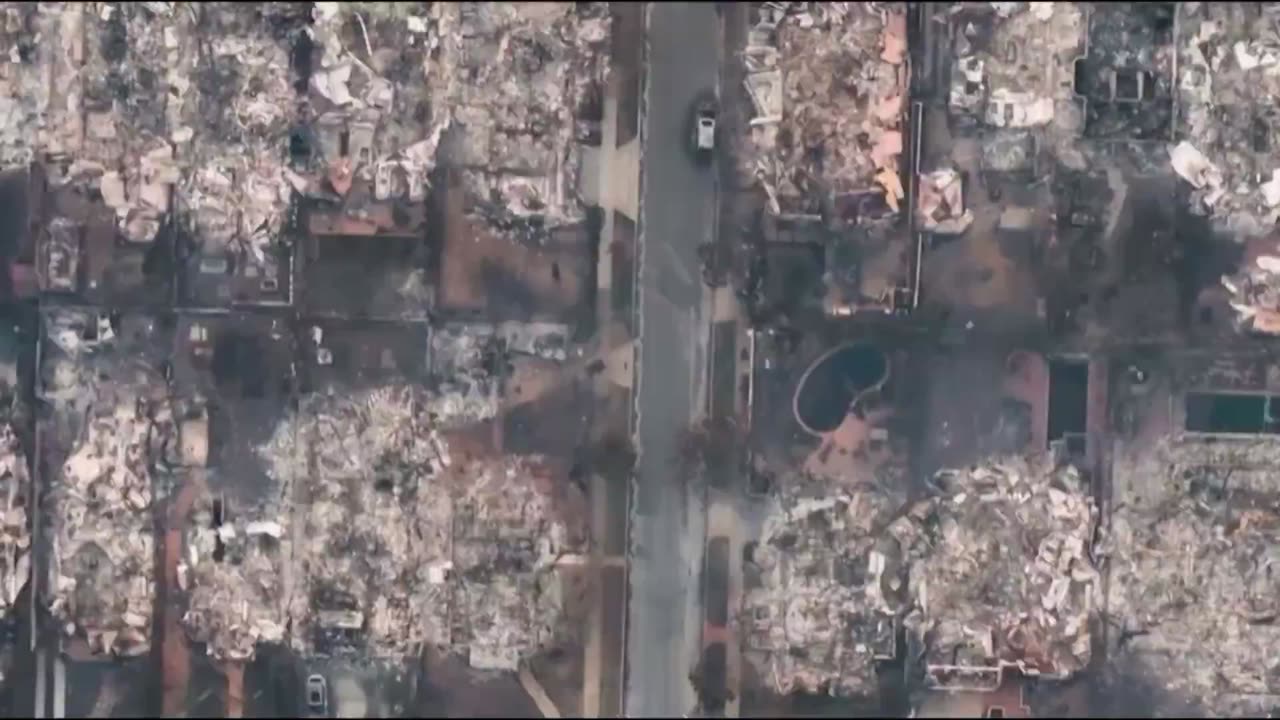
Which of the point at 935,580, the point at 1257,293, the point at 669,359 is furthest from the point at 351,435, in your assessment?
the point at 1257,293

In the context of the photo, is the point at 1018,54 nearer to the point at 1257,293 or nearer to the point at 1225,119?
the point at 1225,119

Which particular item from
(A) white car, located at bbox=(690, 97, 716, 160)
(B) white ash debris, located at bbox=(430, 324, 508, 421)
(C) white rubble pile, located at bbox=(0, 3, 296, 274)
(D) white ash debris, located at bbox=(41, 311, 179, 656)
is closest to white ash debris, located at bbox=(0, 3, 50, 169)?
(C) white rubble pile, located at bbox=(0, 3, 296, 274)

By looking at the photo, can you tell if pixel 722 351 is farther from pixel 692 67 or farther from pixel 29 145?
pixel 29 145

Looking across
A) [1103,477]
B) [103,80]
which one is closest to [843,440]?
[1103,477]

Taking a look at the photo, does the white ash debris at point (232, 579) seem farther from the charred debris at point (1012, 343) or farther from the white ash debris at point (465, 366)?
the charred debris at point (1012, 343)

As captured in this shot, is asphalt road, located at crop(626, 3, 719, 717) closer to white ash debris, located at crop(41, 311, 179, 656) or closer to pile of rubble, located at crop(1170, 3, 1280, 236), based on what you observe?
pile of rubble, located at crop(1170, 3, 1280, 236)

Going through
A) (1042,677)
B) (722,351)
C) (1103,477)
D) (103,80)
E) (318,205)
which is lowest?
(1042,677)

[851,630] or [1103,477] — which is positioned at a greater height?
[1103,477]
